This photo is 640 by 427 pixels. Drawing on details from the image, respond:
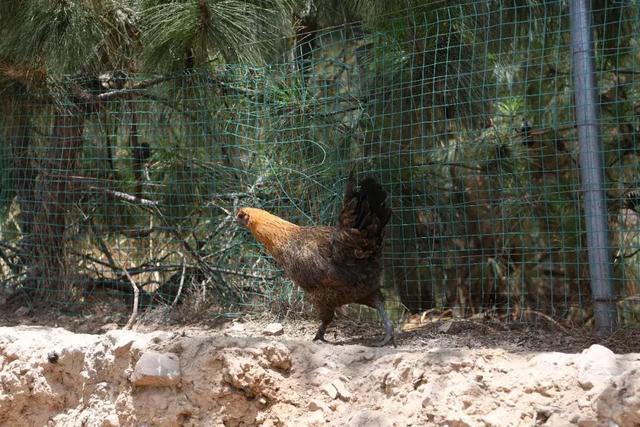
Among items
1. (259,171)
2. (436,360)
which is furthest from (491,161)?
(436,360)

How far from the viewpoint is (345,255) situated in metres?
4.30

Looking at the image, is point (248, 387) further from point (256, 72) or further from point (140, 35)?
point (140, 35)

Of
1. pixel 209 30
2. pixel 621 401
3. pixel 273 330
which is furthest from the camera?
pixel 209 30

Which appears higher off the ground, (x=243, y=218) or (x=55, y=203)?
(x=55, y=203)

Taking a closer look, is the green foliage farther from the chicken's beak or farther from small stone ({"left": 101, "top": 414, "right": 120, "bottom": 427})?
small stone ({"left": 101, "top": 414, "right": 120, "bottom": 427})

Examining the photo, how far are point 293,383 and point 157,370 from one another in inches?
28.7

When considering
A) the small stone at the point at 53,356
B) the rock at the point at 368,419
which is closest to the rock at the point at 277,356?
the rock at the point at 368,419

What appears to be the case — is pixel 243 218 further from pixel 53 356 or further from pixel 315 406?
pixel 315 406

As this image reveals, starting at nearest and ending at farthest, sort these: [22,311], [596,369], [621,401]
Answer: [621,401] → [596,369] → [22,311]

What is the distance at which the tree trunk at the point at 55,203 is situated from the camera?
19.5 ft

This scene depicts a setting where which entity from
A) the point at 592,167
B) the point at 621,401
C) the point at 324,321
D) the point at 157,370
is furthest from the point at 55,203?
the point at 621,401

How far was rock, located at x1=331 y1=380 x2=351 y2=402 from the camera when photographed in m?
3.61

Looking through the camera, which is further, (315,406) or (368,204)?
(368,204)

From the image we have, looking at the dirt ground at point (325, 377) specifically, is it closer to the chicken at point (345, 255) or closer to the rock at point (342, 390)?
the rock at point (342, 390)
